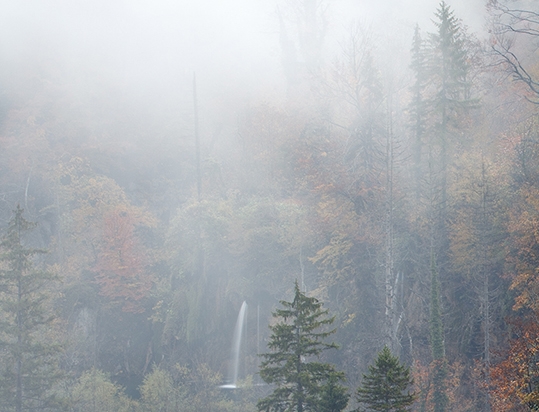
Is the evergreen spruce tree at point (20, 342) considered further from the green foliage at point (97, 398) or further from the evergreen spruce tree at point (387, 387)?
the evergreen spruce tree at point (387, 387)

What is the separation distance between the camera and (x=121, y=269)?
39438 mm

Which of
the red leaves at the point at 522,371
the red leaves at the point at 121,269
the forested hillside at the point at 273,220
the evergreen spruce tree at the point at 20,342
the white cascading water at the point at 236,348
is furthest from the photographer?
the red leaves at the point at 121,269

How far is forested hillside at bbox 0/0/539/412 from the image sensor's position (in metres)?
23.7

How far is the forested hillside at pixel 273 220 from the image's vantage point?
2372 cm

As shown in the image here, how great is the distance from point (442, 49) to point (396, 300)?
45.4 ft

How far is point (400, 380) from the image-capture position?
44.8ft

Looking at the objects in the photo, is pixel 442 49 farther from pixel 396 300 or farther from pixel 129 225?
pixel 129 225

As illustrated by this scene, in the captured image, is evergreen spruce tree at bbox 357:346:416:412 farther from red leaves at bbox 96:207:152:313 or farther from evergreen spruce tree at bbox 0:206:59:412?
red leaves at bbox 96:207:152:313

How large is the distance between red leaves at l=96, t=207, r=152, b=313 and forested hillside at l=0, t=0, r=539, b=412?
0.15 meters

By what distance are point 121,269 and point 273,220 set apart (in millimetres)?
12954

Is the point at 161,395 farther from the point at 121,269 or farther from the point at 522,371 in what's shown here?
the point at 522,371

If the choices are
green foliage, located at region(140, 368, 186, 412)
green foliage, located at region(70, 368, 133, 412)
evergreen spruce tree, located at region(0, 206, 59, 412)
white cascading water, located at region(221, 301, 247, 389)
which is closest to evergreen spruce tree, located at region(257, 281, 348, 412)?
evergreen spruce tree, located at region(0, 206, 59, 412)

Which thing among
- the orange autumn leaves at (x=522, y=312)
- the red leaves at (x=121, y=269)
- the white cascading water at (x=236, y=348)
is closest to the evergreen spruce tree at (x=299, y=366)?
the orange autumn leaves at (x=522, y=312)

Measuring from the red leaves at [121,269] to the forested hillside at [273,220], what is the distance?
149mm
